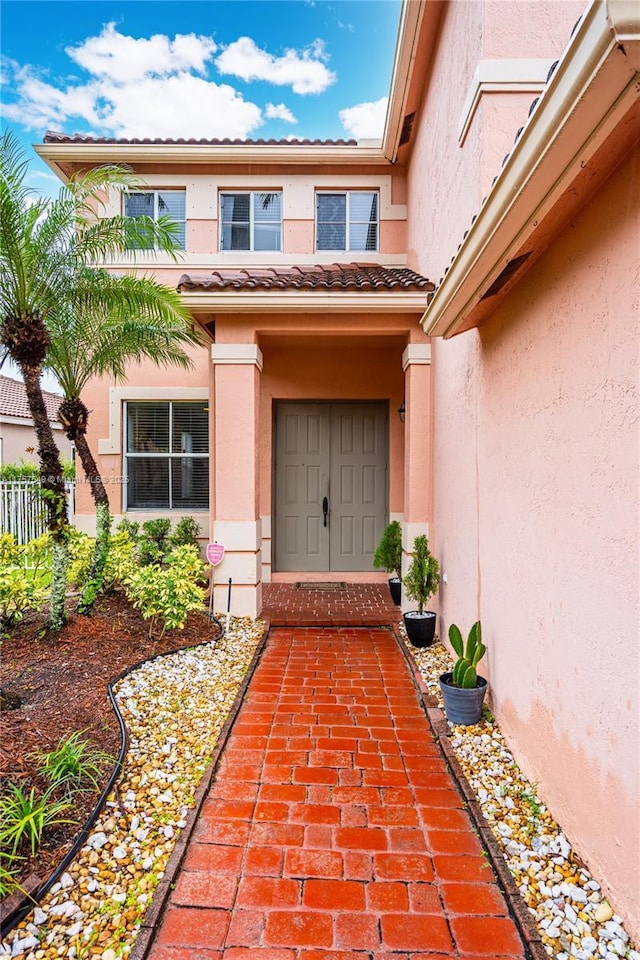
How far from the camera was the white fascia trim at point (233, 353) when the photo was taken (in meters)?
6.14

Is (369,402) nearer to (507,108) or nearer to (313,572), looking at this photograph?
(313,572)

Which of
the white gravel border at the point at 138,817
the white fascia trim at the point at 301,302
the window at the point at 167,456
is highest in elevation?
the white fascia trim at the point at 301,302

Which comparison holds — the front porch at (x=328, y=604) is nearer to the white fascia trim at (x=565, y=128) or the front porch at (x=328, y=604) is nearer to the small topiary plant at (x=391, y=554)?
the small topiary plant at (x=391, y=554)

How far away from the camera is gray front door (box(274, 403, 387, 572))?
821 centimetres

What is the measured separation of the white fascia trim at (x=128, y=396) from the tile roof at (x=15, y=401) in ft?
23.8

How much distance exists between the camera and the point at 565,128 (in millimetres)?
1932

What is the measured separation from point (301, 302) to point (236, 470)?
2243 mm

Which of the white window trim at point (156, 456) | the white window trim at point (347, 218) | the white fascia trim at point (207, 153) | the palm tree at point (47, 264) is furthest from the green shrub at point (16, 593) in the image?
the white fascia trim at point (207, 153)

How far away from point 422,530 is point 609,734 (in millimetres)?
3982

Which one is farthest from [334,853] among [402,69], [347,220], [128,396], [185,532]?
[347,220]

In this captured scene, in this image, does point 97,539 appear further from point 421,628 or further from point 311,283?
point 311,283

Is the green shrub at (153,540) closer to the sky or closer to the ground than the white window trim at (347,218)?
closer to the ground

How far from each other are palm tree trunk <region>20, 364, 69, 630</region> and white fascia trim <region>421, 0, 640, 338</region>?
409 centimetres

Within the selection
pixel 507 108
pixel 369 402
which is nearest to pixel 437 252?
pixel 507 108
